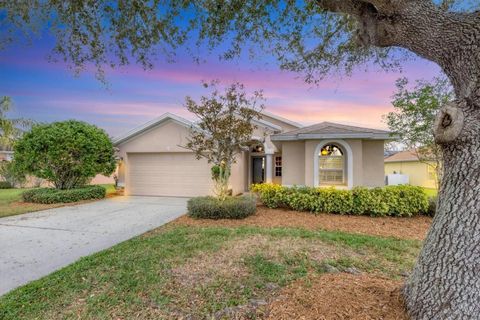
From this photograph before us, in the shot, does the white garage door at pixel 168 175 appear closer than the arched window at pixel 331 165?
No

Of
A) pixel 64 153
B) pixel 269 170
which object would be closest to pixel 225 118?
pixel 269 170

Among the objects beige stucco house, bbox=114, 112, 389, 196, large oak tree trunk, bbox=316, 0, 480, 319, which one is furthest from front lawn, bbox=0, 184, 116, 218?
large oak tree trunk, bbox=316, 0, 480, 319

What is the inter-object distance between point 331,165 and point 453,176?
9461 millimetres

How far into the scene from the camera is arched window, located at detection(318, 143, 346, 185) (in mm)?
11367

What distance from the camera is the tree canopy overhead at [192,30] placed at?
4.29 m

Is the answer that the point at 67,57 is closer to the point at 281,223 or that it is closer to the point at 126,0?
the point at 126,0

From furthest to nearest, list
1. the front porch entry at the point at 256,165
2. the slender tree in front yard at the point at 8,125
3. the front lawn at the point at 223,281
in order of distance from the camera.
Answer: the front porch entry at the point at 256,165
the slender tree in front yard at the point at 8,125
the front lawn at the point at 223,281

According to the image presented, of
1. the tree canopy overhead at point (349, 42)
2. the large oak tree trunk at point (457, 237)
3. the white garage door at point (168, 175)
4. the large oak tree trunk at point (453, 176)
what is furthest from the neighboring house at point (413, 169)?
the large oak tree trunk at point (457, 237)

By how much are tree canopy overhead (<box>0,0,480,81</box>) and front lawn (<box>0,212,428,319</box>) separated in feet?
11.8

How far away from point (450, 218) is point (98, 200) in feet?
45.9

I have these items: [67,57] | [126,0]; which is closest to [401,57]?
[126,0]

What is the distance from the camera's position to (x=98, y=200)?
12688 millimetres

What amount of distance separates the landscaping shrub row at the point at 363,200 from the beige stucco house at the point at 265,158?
6.64 feet

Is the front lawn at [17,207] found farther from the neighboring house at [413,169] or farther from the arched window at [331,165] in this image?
the neighboring house at [413,169]
